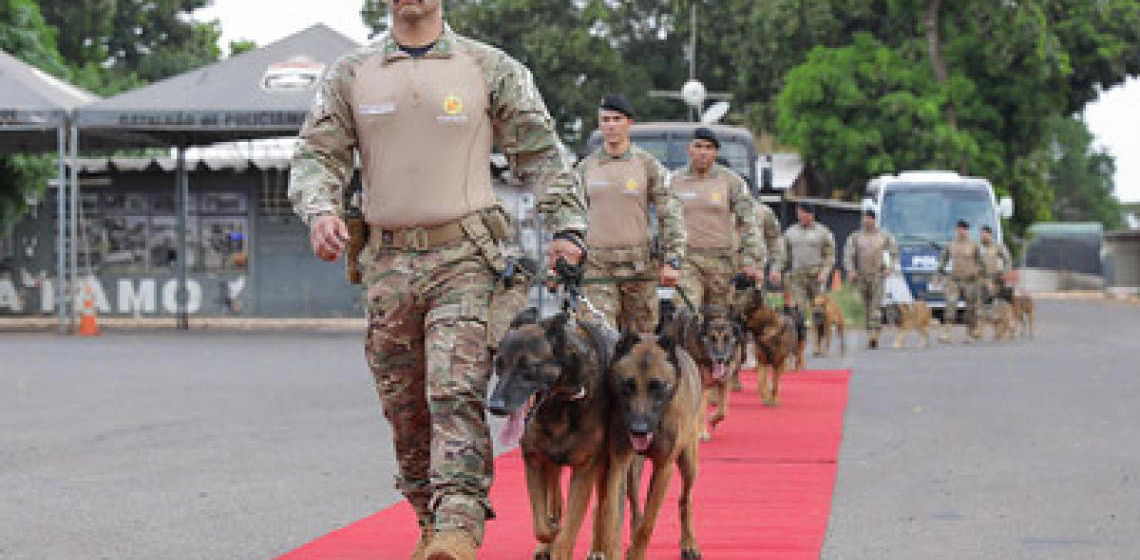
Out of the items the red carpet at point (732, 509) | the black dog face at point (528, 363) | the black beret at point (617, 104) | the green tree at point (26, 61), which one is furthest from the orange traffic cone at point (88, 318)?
the black dog face at point (528, 363)

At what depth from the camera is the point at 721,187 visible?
13.2 meters

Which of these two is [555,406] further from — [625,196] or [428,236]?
[625,196]

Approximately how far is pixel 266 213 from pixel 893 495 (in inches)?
1035

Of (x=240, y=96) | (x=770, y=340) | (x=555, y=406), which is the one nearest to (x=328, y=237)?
(x=555, y=406)

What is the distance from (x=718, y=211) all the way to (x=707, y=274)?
0.46m

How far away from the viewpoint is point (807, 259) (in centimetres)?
2209

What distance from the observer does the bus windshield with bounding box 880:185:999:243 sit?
105 ft

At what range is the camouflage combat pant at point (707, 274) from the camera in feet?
43.0

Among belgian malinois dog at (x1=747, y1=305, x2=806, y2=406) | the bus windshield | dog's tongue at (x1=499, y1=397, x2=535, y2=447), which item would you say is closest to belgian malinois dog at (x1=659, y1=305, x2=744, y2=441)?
belgian malinois dog at (x1=747, y1=305, x2=806, y2=406)

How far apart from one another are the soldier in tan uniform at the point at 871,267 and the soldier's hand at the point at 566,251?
19084mm

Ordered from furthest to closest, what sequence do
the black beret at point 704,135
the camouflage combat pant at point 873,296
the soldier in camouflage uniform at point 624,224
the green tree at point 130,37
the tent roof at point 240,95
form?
the green tree at point 130,37 → the tent roof at point 240,95 → the camouflage combat pant at point 873,296 → the black beret at point 704,135 → the soldier in camouflage uniform at point 624,224

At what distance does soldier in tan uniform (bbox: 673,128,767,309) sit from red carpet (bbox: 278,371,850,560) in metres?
1.04

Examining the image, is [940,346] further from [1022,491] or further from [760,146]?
[760,146]

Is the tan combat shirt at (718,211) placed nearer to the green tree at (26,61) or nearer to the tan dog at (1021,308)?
the tan dog at (1021,308)
